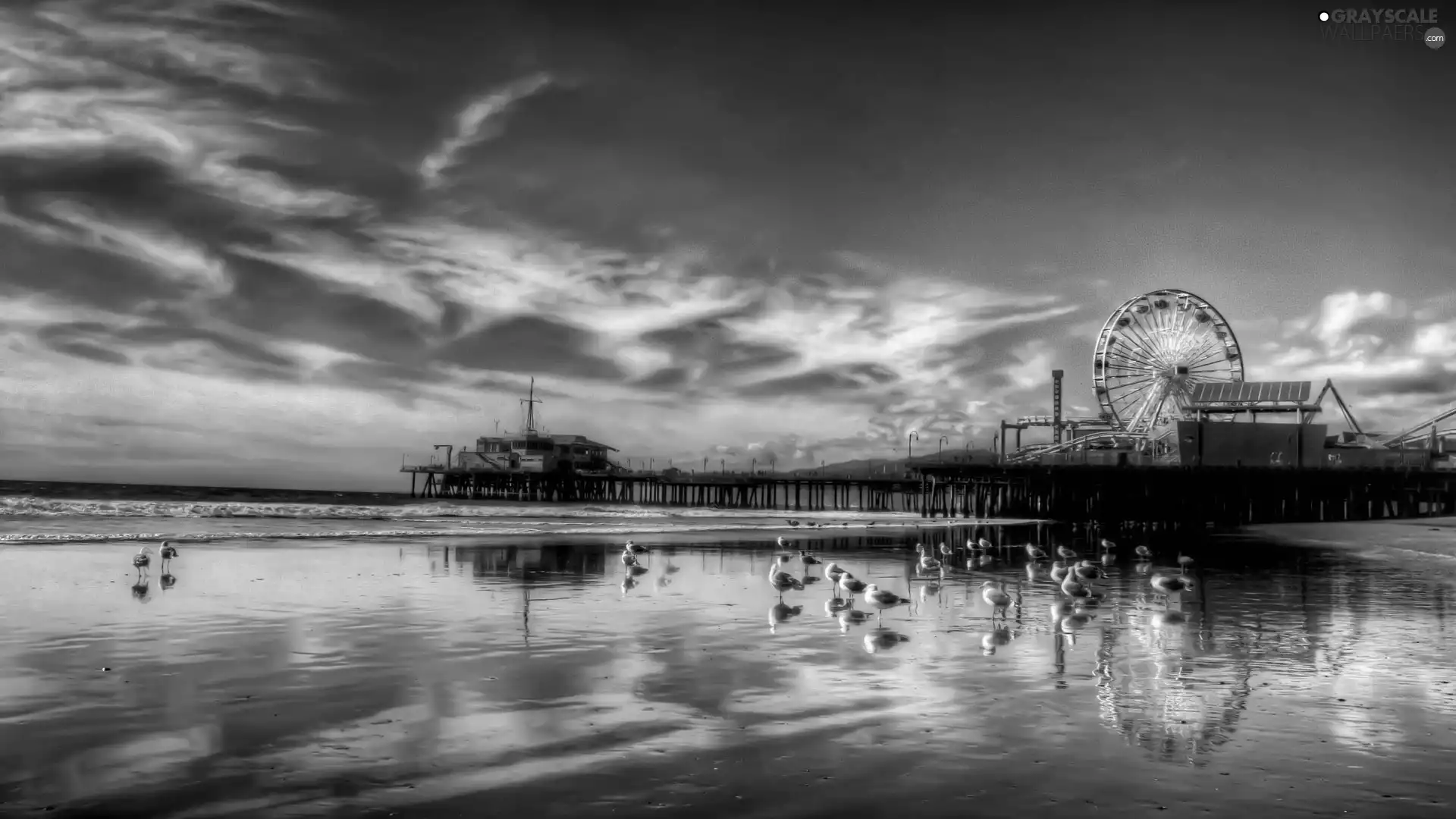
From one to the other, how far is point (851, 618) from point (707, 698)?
5.80m

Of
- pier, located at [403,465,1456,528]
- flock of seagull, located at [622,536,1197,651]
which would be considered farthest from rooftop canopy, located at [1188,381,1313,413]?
flock of seagull, located at [622,536,1197,651]

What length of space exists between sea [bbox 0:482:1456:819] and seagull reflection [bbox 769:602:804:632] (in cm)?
10

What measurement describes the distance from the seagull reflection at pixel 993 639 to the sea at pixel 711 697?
0.09m

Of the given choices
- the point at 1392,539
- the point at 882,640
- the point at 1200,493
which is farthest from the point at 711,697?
the point at 1200,493

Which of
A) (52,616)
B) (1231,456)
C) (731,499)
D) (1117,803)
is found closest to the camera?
(1117,803)

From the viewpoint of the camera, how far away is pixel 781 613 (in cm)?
1536

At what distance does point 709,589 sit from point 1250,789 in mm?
13451

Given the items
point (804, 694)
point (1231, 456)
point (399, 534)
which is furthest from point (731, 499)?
point (804, 694)

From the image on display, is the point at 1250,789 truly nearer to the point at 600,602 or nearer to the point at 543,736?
the point at 543,736

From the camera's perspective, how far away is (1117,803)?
6062mm

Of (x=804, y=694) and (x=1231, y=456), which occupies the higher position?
(x=1231, y=456)

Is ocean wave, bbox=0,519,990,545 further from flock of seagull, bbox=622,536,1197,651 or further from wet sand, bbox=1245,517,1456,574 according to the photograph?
wet sand, bbox=1245,517,1456,574

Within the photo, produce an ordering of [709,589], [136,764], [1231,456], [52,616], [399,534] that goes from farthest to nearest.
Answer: [1231,456]
[399,534]
[709,589]
[52,616]
[136,764]

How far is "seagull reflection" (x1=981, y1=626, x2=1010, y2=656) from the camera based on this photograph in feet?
38.5
